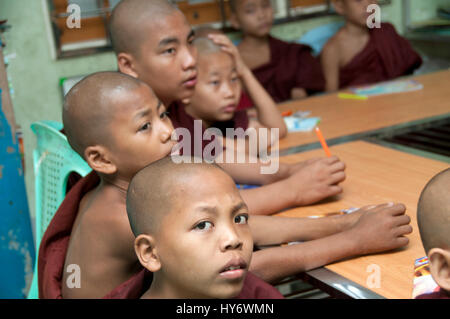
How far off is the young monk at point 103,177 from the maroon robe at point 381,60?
2485 millimetres

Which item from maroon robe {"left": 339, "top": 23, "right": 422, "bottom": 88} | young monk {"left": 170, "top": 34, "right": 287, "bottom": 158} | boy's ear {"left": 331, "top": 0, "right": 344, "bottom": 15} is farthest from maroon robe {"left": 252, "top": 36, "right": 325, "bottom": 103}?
young monk {"left": 170, "top": 34, "right": 287, "bottom": 158}

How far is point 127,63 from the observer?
1.83 m

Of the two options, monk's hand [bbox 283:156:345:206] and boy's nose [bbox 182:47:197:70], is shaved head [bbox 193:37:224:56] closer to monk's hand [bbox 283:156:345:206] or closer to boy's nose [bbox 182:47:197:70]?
boy's nose [bbox 182:47:197:70]

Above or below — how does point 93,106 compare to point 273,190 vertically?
above

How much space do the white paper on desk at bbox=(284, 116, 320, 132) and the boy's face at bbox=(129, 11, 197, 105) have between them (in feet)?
1.91

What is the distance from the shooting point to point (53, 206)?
178 centimetres

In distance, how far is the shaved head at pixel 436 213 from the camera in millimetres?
830

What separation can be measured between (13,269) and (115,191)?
108 centimetres

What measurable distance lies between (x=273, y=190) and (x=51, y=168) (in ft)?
2.27

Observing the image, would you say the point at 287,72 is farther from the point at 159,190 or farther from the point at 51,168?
the point at 159,190

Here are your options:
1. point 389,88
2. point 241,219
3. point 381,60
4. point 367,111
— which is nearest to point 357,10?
point 381,60
